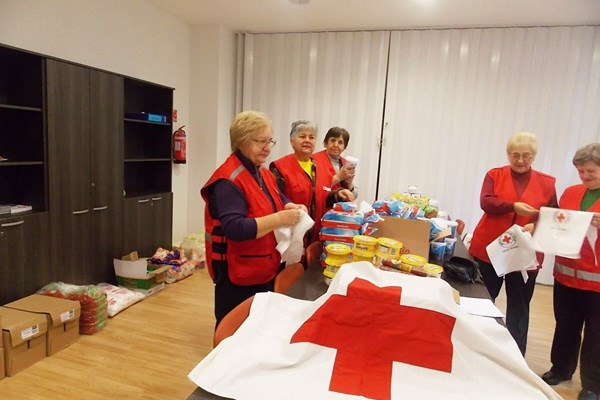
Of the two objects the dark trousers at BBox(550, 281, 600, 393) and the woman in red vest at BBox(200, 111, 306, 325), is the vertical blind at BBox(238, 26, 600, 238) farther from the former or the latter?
the woman in red vest at BBox(200, 111, 306, 325)

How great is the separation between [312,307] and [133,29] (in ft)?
11.5

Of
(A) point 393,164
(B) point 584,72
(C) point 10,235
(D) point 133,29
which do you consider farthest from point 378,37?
(C) point 10,235

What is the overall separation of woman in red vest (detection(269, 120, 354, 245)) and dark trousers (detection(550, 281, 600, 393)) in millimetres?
1321

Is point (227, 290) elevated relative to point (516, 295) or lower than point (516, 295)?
elevated

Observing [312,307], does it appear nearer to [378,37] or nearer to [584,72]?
[378,37]

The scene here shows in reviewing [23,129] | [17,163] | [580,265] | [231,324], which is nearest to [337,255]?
[231,324]

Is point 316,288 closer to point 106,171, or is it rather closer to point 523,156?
point 523,156

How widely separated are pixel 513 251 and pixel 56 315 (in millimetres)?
2591

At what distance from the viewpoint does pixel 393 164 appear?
14.1 ft

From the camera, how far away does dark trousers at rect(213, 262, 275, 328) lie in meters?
1.71

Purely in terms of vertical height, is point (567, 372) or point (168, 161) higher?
point (168, 161)

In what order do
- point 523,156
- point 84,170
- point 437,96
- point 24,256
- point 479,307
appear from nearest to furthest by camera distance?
point 479,307, point 523,156, point 24,256, point 84,170, point 437,96

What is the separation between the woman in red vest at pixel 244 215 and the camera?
1.55 m

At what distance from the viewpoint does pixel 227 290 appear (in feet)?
5.66
